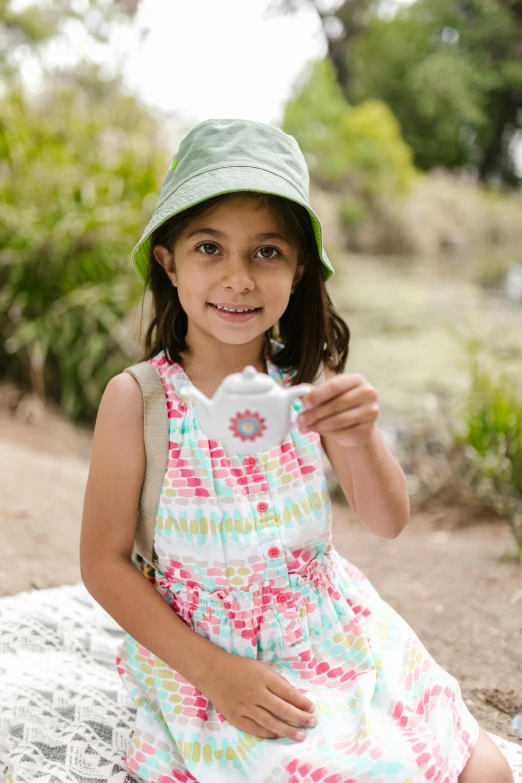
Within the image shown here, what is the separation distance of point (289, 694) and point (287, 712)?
0.08 ft

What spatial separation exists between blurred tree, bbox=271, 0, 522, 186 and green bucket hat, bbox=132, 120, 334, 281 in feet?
65.8

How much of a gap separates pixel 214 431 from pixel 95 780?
2.20 feet

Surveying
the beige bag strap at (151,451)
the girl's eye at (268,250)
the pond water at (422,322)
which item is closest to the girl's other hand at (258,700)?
the beige bag strap at (151,451)

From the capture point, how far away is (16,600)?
1.79 metres

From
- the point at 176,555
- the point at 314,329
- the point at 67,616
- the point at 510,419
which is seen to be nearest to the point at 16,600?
the point at 67,616

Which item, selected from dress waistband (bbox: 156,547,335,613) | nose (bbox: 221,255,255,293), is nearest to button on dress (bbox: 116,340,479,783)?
dress waistband (bbox: 156,547,335,613)

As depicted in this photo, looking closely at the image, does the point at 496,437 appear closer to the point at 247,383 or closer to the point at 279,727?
the point at 279,727

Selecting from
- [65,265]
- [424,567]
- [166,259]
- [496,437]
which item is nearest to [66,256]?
[65,265]

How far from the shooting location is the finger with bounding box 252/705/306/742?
1075 millimetres

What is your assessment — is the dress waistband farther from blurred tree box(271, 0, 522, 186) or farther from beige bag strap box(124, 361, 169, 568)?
blurred tree box(271, 0, 522, 186)

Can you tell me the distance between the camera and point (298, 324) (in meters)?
1.43

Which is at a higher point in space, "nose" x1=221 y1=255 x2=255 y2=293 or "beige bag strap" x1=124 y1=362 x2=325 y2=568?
"nose" x1=221 y1=255 x2=255 y2=293

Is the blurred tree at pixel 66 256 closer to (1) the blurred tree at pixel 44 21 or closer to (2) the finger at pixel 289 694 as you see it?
(1) the blurred tree at pixel 44 21

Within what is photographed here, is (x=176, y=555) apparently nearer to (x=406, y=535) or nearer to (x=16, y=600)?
(x=16, y=600)
